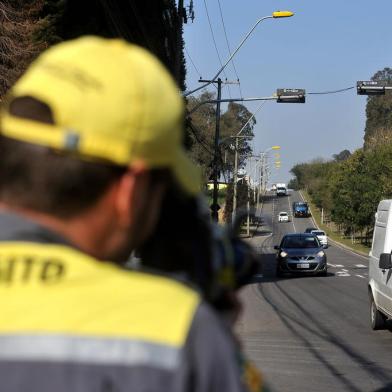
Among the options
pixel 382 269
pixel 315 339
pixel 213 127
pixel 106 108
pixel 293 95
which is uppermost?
pixel 213 127

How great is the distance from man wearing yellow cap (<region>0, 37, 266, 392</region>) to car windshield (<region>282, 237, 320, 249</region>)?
25.3 m

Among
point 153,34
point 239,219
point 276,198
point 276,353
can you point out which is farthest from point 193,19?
point 276,198

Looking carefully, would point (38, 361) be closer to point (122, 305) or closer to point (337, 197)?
point (122, 305)

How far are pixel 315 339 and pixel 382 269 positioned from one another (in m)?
1.49

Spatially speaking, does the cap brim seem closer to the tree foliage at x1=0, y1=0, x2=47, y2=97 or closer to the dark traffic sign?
the tree foliage at x1=0, y1=0, x2=47, y2=97

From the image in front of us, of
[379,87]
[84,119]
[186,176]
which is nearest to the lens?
[84,119]

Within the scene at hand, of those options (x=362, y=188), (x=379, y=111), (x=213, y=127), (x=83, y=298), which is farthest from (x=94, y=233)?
(x=379, y=111)

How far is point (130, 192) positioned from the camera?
1.29 m

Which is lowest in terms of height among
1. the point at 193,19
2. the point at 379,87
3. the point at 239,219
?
the point at 239,219

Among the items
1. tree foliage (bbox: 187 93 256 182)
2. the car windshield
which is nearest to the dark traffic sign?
the car windshield

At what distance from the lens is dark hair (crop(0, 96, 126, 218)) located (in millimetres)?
1253

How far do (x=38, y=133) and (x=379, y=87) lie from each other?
29482mm

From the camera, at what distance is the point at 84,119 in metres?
1.22

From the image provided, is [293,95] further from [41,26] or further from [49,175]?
[49,175]
